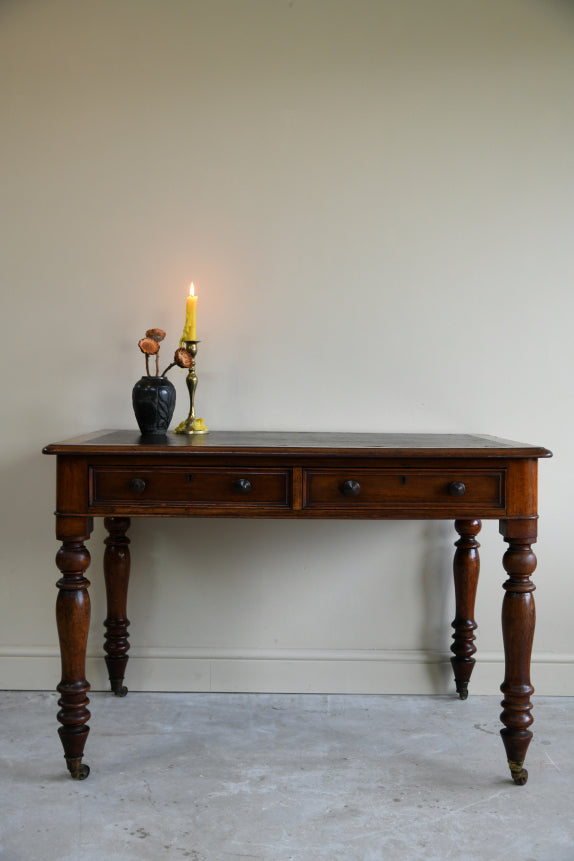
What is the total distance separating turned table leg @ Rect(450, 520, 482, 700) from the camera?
2.46m

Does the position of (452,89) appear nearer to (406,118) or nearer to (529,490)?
(406,118)

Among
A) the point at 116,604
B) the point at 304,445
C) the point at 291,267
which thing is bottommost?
the point at 116,604

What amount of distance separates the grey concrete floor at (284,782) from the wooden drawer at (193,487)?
70cm

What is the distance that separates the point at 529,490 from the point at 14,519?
169 cm

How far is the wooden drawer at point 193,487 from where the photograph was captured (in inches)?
76.4

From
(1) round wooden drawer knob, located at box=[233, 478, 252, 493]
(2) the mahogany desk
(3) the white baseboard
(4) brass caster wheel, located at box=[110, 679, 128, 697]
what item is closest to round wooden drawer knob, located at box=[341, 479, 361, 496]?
(2) the mahogany desk

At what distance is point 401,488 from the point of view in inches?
76.7

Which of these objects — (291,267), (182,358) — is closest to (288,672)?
(182,358)

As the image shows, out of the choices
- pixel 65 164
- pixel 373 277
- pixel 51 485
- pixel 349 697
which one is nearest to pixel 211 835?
pixel 349 697

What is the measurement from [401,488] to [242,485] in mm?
408

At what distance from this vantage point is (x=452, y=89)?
8.36 feet

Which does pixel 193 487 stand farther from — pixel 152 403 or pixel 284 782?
pixel 284 782

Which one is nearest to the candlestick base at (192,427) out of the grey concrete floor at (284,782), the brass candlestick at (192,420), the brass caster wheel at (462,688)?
the brass candlestick at (192,420)

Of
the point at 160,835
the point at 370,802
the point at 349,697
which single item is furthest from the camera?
the point at 349,697
